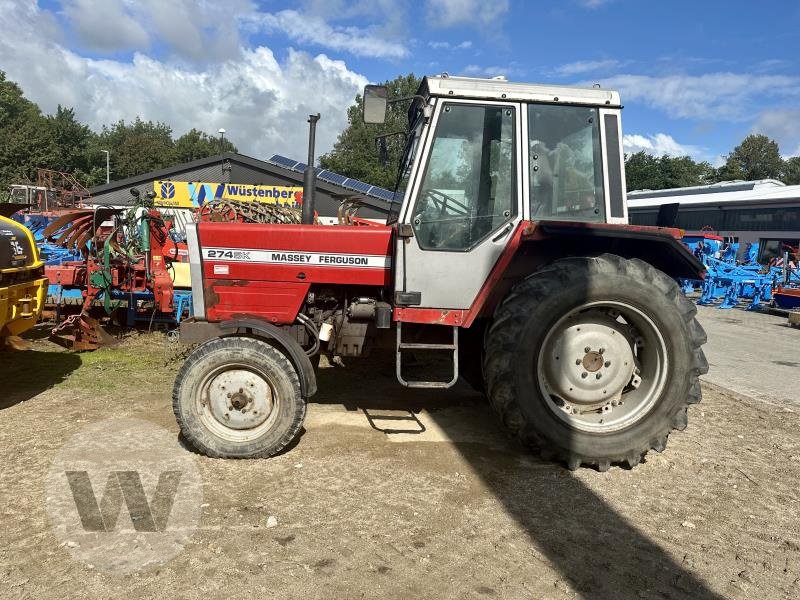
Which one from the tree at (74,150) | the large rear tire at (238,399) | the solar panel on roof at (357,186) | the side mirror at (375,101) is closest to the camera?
the side mirror at (375,101)

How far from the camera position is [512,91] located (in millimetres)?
3945

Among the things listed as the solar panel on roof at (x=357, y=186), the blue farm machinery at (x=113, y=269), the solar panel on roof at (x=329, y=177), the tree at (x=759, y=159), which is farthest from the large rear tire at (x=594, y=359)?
the tree at (x=759, y=159)

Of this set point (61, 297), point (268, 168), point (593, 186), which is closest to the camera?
point (593, 186)

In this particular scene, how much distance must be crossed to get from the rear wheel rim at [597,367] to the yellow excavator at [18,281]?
4.37 m

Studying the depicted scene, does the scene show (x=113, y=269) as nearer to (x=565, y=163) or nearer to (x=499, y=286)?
(x=499, y=286)

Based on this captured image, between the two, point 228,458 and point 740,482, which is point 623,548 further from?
point 228,458

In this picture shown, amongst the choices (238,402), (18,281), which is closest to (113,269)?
(18,281)

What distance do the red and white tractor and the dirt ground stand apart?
37cm

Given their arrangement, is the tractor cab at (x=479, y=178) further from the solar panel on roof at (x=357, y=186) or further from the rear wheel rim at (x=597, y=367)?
the solar panel on roof at (x=357, y=186)

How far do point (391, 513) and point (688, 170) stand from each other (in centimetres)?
6332

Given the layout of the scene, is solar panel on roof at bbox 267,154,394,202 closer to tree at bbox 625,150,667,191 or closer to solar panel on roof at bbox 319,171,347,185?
solar panel on roof at bbox 319,171,347,185

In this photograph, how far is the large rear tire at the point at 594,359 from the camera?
3744mm

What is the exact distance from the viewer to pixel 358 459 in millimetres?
3920

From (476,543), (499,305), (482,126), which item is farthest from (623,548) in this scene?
(482,126)
